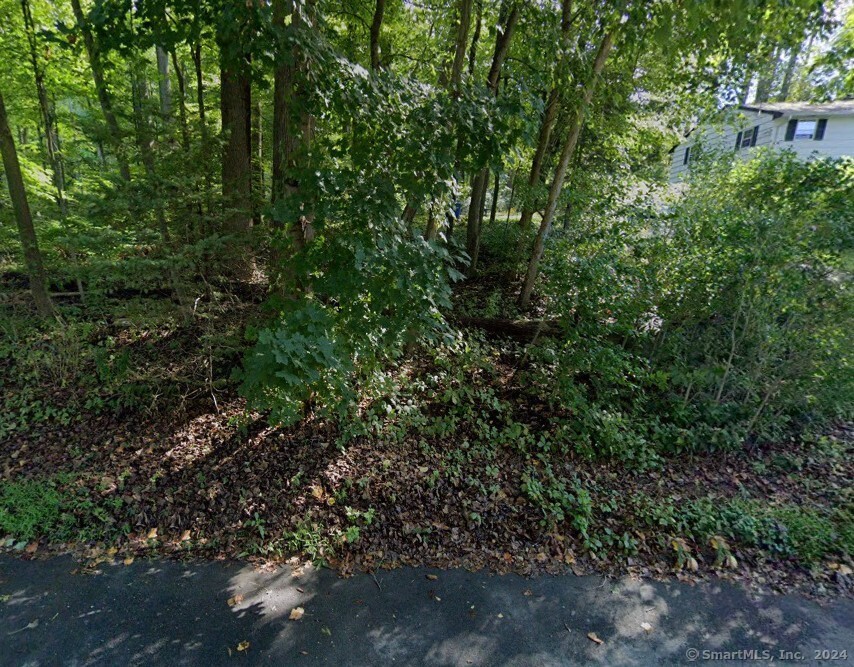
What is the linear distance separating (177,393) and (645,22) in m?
5.64

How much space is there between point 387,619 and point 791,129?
2186cm

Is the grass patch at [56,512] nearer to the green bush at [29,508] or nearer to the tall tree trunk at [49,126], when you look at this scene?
the green bush at [29,508]

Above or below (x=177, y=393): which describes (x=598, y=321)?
above

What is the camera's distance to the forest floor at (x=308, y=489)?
354 centimetres

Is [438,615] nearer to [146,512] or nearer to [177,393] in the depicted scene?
[146,512]

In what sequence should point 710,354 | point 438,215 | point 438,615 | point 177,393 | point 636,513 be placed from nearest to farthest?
point 438,615 < point 636,513 < point 438,215 < point 177,393 < point 710,354

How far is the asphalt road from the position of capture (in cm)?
275

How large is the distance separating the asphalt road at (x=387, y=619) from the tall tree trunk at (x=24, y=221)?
3921 millimetres

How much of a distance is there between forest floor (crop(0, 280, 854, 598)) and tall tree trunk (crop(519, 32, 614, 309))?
366 centimetres

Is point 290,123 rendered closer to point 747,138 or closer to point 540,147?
point 540,147

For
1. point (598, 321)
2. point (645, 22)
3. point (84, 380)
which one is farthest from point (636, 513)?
point (84, 380)

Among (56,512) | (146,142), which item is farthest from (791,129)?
(56,512)

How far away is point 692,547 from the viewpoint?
3.78 metres

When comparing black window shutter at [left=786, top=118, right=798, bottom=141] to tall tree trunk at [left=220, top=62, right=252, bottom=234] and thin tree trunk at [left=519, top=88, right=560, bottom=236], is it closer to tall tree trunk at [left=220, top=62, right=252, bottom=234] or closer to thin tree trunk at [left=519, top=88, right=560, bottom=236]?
thin tree trunk at [left=519, top=88, right=560, bottom=236]
